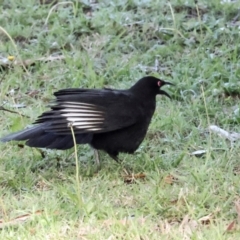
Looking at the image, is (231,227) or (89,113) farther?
(89,113)

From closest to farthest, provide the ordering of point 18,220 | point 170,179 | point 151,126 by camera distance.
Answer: point 18,220 < point 170,179 < point 151,126

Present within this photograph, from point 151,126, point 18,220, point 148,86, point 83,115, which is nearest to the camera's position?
point 18,220

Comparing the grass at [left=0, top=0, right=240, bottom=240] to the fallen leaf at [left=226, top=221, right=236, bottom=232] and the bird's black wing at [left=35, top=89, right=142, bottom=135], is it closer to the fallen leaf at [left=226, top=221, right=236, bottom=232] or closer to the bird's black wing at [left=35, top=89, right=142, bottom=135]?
the fallen leaf at [left=226, top=221, right=236, bottom=232]

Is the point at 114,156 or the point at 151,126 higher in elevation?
the point at 114,156

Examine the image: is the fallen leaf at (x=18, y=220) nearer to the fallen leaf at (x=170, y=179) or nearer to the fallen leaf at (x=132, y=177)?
the fallen leaf at (x=132, y=177)

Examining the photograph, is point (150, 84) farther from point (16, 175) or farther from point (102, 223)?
point (102, 223)

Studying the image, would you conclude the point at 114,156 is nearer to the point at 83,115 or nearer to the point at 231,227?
the point at 83,115

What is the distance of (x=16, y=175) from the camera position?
17.2 feet

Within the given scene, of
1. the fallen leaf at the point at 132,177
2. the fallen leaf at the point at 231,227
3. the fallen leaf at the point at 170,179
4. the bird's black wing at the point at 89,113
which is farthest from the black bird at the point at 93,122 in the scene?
the fallen leaf at the point at 231,227

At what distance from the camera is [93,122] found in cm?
516

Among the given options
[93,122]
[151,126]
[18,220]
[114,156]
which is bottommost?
[151,126]

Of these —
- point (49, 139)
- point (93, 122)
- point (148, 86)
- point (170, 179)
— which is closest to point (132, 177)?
point (170, 179)

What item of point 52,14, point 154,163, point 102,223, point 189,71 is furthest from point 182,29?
point 102,223

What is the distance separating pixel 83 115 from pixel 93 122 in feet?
0.28
